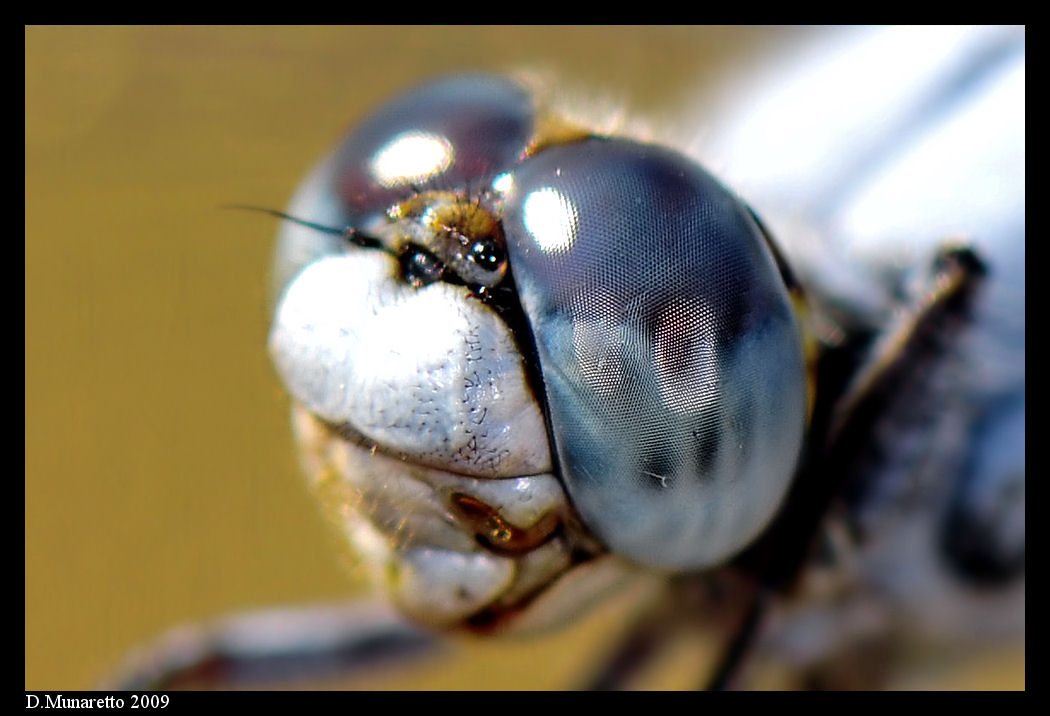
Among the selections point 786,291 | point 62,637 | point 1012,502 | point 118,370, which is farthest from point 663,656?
point 118,370

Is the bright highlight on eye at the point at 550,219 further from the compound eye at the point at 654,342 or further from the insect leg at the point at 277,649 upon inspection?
the insect leg at the point at 277,649

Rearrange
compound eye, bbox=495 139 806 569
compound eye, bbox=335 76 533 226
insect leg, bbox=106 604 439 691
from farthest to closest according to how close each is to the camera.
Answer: insect leg, bbox=106 604 439 691 → compound eye, bbox=335 76 533 226 → compound eye, bbox=495 139 806 569

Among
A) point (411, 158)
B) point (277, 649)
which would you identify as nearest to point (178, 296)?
point (277, 649)

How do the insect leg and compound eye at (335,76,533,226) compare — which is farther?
the insect leg

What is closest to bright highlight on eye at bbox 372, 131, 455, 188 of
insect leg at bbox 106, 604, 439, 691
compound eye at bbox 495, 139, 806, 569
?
compound eye at bbox 495, 139, 806, 569

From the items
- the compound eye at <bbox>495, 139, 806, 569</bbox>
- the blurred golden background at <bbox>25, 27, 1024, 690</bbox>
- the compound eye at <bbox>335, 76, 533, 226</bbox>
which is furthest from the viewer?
the blurred golden background at <bbox>25, 27, 1024, 690</bbox>

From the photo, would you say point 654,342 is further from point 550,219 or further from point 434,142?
point 434,142

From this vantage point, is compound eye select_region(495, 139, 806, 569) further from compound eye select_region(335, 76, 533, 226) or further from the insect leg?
the insect leg

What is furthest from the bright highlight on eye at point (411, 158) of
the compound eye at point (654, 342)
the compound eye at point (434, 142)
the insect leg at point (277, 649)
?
the insect leg at point (277, 649)

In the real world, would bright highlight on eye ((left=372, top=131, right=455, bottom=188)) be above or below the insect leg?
above
